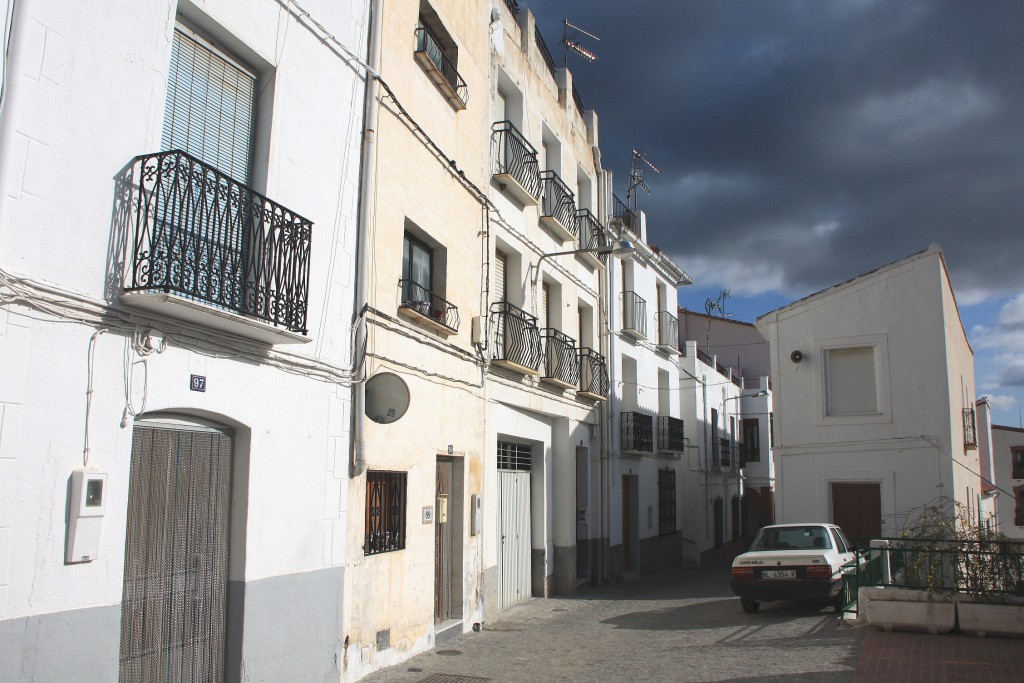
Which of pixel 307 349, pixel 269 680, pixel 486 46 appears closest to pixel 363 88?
pixel 307 349

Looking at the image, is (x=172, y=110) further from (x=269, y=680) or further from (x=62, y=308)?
(x=269, y=680)

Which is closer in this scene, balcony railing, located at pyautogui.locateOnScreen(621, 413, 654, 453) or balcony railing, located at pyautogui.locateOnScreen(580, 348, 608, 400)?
balcony railing, located at pyautogui.locateOnScreen(580, 348, 608, 400)

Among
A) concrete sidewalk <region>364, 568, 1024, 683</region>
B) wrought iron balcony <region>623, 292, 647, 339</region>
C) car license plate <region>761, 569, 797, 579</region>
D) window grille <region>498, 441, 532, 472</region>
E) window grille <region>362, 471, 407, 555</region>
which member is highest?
wrought iron balcony <region>623, 292, 647, 339</region>

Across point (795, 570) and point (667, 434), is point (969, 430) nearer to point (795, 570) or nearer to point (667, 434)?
point (667, 434)

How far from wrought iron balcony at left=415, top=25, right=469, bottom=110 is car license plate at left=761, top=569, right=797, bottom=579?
8.57 metres

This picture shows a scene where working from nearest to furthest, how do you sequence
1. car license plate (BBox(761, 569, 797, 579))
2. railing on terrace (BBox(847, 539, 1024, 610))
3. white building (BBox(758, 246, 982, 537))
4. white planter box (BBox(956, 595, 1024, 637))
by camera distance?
white planter box (BBox(956, 595, 1024, 637)), railing on terrace (BBox(847, 539, 1024, 610)), car license plate (BBox(761, 569, 797, 579)), white building (BBox(758, 246, 982, 537))

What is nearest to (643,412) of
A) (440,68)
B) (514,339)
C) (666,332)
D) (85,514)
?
(666,332)

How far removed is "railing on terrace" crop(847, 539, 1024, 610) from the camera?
10.4 m

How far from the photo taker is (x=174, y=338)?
657 cm

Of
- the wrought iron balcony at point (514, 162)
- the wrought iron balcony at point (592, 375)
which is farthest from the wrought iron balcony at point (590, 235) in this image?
the wrought iron balcony at point (514, 162)

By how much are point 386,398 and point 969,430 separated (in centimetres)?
1614

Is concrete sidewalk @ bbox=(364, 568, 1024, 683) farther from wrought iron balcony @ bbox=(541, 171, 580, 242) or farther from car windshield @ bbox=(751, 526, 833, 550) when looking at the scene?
wrought iron balcony @ bbox=(541, 171, 580, 242)

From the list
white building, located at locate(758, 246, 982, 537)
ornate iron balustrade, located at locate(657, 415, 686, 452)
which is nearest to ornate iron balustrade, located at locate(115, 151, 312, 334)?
white building, located at locate(758, 246, 982, 537)

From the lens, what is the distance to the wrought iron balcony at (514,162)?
14.4 meters
